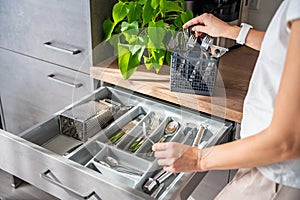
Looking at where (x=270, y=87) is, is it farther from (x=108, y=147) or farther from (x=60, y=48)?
(x=60, y=48)

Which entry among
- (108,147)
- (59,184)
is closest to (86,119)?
(108,147)

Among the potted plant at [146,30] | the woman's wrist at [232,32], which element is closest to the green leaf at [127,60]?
the potted plant at [146,30]

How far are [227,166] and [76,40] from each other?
86cm

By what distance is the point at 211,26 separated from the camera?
3.73ft

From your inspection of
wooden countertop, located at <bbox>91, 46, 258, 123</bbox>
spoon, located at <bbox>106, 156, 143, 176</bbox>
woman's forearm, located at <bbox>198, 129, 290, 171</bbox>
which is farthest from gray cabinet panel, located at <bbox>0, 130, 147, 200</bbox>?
wooden countertop, located at <bbox>91, 46, 258, 123</bbox>

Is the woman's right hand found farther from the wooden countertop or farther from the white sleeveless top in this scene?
the white sleeveless top

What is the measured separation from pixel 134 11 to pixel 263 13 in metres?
0.63

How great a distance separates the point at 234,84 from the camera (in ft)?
4.18

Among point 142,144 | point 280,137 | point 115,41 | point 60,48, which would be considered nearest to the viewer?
point 280,137

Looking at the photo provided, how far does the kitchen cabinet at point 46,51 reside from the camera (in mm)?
1372

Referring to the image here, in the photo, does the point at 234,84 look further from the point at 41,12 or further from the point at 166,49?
the point at 41,12

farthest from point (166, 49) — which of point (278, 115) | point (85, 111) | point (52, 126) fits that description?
point (278, 115)

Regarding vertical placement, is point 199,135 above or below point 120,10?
below

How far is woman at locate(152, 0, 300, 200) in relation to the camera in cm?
61
